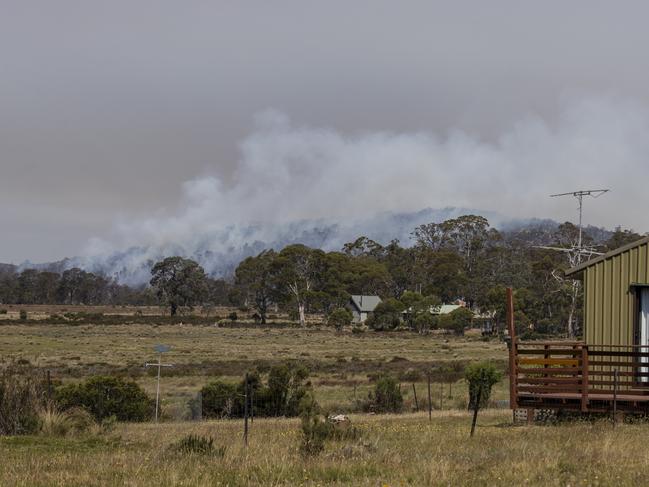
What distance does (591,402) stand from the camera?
15992 mm

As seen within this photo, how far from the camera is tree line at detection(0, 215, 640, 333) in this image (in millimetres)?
92875

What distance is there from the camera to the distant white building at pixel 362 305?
107062 millimetres

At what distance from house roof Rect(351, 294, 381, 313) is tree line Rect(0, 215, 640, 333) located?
50.6 inches

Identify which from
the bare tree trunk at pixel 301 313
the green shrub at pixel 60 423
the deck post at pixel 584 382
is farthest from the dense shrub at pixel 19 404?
the bare tree trunk at pixel 301 313

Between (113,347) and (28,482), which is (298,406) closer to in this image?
(28,482)

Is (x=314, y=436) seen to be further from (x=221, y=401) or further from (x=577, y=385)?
(x=221, y=401)

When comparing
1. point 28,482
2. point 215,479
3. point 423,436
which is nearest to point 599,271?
point 423,436

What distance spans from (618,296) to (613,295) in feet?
0.40

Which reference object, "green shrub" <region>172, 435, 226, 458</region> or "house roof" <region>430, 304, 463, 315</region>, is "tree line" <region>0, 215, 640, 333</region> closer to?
"house roof" <region>430, 304, 463, 315</region>

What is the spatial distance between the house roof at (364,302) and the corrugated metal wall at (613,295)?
294 feet

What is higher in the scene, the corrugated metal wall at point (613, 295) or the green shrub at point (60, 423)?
the corrugated metal wall at point (613, 295)

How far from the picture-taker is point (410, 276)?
11775cm

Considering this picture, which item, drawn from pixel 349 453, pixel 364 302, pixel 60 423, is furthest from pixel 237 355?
pixel 364 302

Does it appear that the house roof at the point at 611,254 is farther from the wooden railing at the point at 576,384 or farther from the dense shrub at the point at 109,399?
the dense shrub at the point at 109,399
